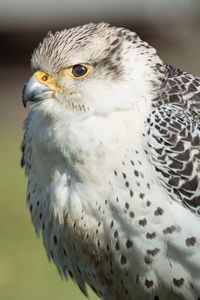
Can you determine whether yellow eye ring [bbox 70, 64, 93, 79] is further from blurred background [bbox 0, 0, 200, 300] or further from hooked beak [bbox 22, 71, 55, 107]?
blurred background [bbox 0, 0, 200, 300]

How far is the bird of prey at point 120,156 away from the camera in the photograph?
6.26 meters

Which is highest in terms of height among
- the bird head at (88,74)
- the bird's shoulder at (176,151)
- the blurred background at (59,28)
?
the blurred background at (59,28)

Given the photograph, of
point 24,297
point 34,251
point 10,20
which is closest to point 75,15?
point 10,20

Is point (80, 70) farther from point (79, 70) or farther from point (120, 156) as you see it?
point (120, 156)

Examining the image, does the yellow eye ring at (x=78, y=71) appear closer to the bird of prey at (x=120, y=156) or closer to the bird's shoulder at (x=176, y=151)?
the bird of prey at (x=120, y=156)

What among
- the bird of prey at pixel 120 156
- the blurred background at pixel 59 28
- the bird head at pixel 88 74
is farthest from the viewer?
the blurred background at pixel 59 28

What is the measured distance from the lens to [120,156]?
631 cm

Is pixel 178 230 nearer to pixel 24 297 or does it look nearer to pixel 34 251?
pixel 24 297

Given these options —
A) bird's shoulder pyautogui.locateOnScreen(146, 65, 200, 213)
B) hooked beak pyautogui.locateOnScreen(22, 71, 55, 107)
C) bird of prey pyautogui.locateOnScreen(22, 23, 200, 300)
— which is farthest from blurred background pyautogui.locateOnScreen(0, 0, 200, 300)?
bird's shoulder pyautogui.locateOnScreen(146, 65, 200, 213)

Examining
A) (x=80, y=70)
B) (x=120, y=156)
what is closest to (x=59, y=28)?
(x=80, y=70)

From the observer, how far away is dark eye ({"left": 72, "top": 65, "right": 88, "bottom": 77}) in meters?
6.40

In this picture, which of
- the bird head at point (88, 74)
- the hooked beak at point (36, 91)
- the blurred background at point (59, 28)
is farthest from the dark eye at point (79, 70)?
the blurred background at point (59, 28)

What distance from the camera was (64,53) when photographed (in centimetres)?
645

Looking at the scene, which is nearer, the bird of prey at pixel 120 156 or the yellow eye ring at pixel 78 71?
the bird of prey at pixel 120 156
